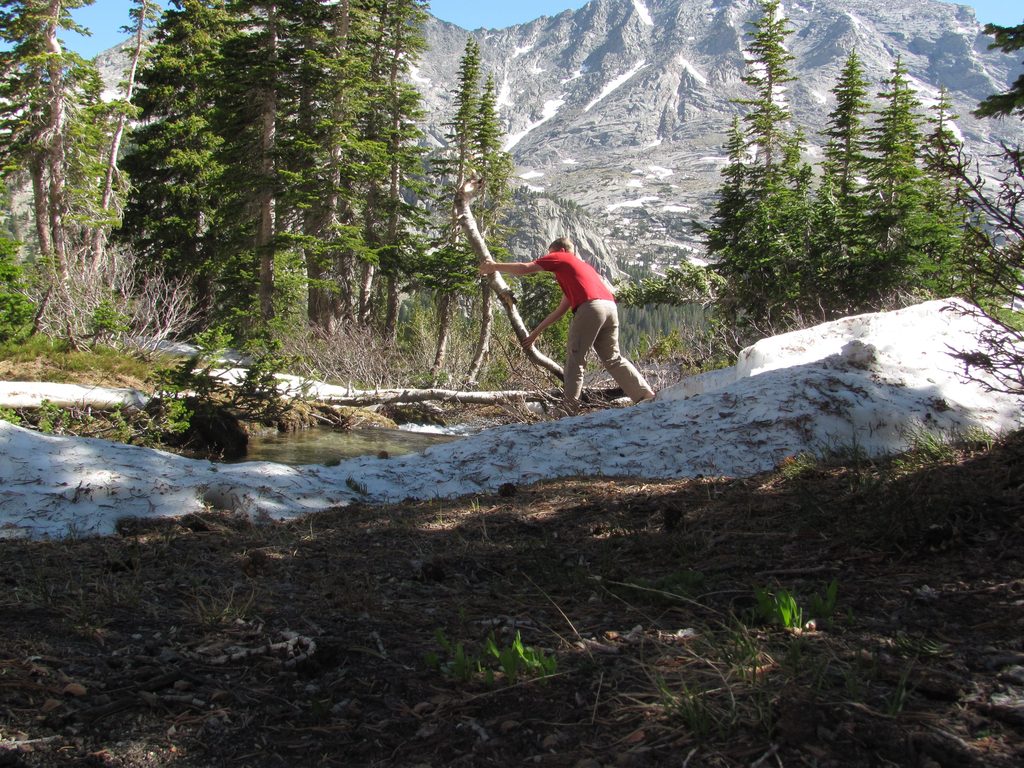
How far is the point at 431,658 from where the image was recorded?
6.67 ft

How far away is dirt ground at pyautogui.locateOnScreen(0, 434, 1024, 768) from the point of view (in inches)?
63.6

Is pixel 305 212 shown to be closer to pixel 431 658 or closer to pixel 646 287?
pixel 646 287

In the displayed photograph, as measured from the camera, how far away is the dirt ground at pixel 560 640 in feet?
5.30

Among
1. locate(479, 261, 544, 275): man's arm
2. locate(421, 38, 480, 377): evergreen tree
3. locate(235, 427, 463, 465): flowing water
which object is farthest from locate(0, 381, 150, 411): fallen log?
locate(421, 38, 480, 377): evergreen tree

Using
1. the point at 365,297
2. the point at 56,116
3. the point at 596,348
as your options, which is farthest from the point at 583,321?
the point at 365,297

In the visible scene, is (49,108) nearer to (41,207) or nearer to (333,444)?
(41,207)

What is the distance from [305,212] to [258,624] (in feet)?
74.8

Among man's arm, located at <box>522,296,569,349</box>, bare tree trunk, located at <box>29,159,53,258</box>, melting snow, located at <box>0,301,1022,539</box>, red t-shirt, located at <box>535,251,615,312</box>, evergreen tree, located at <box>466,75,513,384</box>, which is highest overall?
evergreen tree, located at <box>466,75,513,384</box>

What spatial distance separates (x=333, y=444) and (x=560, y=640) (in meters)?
7.67

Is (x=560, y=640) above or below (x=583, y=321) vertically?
below

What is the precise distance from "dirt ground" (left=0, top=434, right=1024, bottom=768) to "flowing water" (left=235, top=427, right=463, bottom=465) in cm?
478

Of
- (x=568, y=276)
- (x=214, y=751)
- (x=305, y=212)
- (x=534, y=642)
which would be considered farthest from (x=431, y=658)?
(x=305, y=212)

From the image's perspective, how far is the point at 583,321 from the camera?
8359 millimetres

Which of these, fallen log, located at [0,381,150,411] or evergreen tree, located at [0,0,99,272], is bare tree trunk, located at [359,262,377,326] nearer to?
evergreen tree, located at [0,0,99,272]
